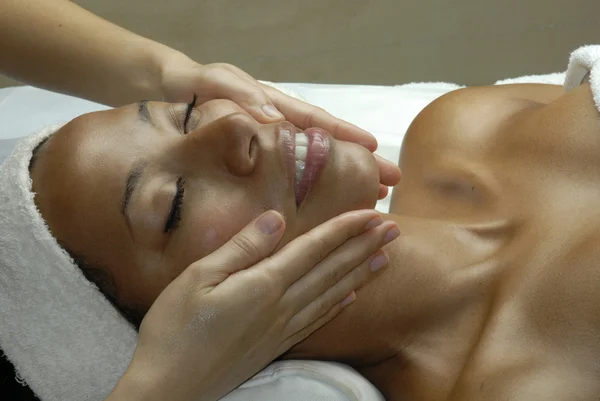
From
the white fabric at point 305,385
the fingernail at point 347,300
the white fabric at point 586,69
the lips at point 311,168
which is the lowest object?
the white fabric at point 305,385

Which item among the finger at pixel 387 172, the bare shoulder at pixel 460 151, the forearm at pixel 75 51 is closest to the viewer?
the finger at pixel 387 172

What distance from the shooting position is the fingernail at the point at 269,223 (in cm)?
96

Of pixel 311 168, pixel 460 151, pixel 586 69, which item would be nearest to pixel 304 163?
pixel 311 168

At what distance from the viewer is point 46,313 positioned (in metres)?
1.06

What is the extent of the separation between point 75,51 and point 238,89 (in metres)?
0.40

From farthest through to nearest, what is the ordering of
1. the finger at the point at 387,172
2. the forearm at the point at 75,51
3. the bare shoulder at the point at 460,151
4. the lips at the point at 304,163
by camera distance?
the forearm at the point at 75,51
the bare shoulder at the point at 460,151
the finger at the point at 387,172
the lips at the point at 304,163

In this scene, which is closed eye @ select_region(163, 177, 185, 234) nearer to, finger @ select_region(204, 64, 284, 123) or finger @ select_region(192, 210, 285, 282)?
finger @ select_region(192, 210, 285, 282)

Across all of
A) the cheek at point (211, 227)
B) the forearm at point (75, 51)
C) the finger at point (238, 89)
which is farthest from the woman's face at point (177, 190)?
the forearm at point (75, 51)

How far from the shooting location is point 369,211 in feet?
3.26

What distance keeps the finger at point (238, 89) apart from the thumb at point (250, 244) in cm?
33

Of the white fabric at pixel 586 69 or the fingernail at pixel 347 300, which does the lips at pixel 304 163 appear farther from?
the white fabric at pixel 586 69

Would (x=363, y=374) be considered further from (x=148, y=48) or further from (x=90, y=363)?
(x=148, y=48)

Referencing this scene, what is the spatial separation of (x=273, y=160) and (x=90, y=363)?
0.44 m

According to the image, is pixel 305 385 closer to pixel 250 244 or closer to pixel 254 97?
pixel 250 244
